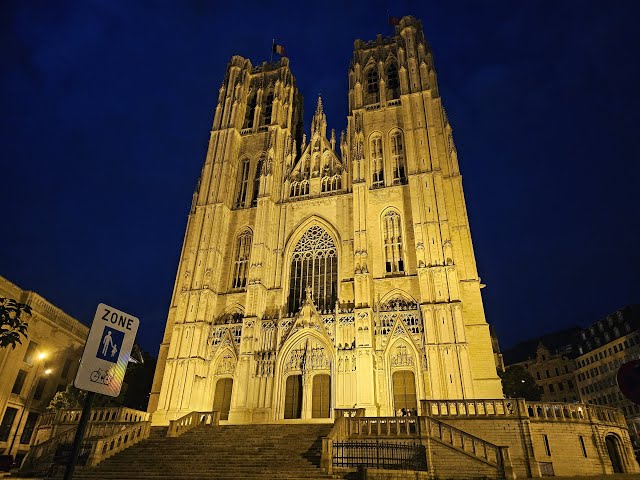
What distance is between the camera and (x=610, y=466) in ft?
55.4

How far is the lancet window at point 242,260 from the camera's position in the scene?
3134 cm

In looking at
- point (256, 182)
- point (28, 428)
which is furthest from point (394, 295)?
point (28, 428)

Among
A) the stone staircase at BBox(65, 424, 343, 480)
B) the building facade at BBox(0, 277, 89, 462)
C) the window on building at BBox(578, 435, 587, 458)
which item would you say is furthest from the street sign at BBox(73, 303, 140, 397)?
the building facade at BBox(0, 277, 89, 462)

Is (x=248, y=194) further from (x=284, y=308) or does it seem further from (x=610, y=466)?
(x=610, y=466)

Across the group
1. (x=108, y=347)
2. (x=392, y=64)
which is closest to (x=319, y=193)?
(x=392, y=64)

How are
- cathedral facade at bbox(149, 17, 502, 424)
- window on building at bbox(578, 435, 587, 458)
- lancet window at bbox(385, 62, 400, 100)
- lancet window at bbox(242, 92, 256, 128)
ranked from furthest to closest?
lancet window at bbox(242, 92, 256, 128) → lancet window at bbox(385, 62, 400, 100) → cathedral facade at bbox(149, 17, 502, 424) → window on building at bbox(578, 435, 587, 458)

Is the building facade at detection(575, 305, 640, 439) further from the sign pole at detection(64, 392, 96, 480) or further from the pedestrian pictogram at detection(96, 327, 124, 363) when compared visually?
the sign pole at detection(64, 392, 96, 480)

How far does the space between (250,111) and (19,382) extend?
2796 centimetres

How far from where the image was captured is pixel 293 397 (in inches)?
997

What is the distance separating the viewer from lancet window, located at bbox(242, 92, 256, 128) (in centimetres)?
3941

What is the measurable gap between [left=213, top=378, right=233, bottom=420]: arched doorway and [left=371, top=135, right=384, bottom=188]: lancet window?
16.7 meters

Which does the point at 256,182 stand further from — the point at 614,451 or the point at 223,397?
the point at 614,451

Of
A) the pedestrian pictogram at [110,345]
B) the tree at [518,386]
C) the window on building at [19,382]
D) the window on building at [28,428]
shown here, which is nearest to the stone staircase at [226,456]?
the pedestrian pictogram at [110,345]

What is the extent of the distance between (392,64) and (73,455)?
38.3 metres
